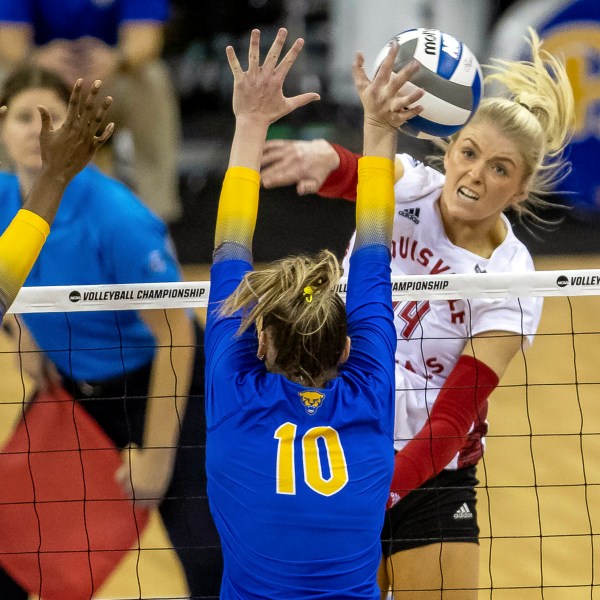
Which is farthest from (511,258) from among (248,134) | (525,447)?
(525,447)

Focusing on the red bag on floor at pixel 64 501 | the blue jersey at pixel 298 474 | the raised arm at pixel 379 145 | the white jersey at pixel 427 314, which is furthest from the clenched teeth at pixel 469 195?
the red bag on floor at pixel 64 501

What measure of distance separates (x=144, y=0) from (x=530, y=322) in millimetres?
4628

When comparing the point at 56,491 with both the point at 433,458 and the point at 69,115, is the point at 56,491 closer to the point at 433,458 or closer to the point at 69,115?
the point at 433,458

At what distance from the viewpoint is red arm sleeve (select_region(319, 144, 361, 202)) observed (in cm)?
307

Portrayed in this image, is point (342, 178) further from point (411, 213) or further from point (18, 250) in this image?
point (18, 250)

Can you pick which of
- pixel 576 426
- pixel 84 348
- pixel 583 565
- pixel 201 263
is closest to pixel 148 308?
pixel 84 348

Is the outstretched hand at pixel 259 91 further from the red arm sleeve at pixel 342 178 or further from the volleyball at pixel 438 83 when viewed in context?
the red arm sleeve at pixel 342 178

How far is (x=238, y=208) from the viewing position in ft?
7.40

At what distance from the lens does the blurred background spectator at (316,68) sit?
8.22 m

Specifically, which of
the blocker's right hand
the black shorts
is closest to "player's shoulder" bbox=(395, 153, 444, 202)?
the blocker's right hand

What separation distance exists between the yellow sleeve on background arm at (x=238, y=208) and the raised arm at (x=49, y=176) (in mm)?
289

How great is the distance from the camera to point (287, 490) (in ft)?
6.49

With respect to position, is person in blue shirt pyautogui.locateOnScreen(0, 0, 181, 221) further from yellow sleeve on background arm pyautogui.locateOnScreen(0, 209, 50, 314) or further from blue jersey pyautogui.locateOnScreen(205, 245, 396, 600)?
blue jersey pyautogui.locateOnScreen(205, 245, 396, 600)

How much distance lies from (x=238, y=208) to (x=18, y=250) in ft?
1.55
